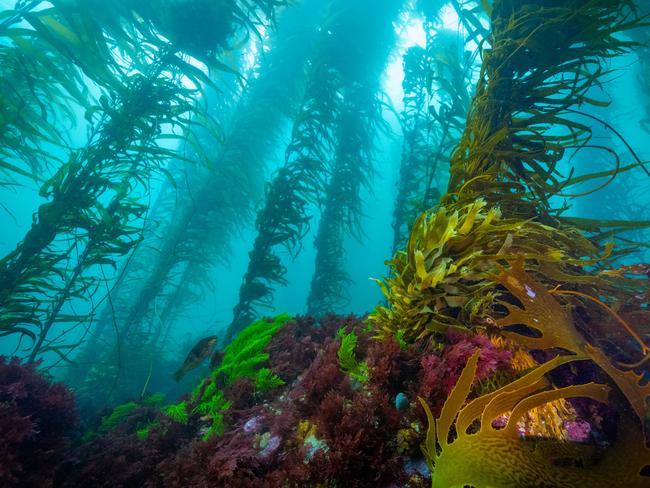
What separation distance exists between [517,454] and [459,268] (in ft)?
3.47

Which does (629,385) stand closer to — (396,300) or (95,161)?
(396,300)

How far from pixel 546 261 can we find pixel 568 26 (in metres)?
2.66

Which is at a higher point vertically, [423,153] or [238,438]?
[423,153]

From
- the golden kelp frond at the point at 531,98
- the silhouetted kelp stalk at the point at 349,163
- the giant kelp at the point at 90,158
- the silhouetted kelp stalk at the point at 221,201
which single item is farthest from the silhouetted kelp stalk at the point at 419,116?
the giant kelp at the point at 90,158

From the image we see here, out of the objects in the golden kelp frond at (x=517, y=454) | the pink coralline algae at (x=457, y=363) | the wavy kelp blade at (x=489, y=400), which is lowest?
the golden kelp frond at (x=517, y=454)

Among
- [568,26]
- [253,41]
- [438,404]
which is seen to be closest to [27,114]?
[438,404]

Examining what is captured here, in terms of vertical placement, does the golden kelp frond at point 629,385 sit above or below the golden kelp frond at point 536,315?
below

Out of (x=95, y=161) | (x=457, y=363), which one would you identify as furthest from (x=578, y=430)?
(x=95, y=161)

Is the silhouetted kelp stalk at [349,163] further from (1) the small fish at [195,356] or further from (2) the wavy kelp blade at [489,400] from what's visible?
(2) the wavy kelp blade at [489,400]

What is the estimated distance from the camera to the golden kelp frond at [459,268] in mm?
1793

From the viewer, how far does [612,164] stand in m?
12.2

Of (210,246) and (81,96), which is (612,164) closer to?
(210,246)

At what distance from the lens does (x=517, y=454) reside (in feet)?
3.59

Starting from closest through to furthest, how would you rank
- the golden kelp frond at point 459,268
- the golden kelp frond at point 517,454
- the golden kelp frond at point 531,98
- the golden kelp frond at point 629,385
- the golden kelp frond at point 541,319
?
the golden kelp frond at point 517,454 < the golden kelp frond at point 629,385 < the golden kelp frond at point 541,319 < the golden kelp frond at point 459,268 < the golden kelp frond at point 531,98
